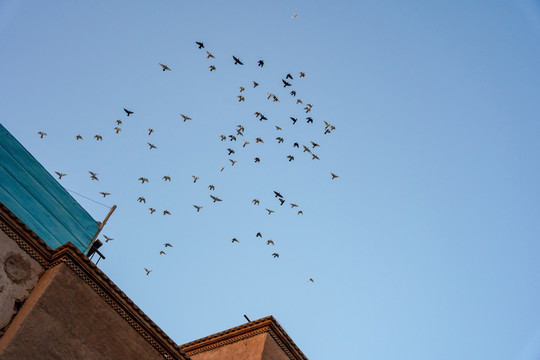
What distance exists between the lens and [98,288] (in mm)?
12258

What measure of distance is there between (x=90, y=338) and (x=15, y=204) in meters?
5.44

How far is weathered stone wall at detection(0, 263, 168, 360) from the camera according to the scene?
10.4 metres

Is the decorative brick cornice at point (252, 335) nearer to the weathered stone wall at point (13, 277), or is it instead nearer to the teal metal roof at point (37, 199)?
the teal metal roof at point (37, 199)

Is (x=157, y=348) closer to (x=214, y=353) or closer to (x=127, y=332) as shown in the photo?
(x=127, y=332)

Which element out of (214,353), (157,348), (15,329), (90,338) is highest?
(214,353)

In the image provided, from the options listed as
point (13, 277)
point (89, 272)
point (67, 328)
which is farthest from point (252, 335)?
point (13, 277)

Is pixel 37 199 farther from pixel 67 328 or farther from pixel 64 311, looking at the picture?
pixel 67 328

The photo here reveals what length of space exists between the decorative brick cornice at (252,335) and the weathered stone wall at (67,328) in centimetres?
302

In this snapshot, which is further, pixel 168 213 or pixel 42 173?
pixel 168 213

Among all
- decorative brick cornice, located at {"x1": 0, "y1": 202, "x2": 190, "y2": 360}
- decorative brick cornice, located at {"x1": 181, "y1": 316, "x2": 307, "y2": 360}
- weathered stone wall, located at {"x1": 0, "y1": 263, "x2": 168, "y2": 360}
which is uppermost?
decorative brick cornice, located at {"x1": 181, "y1": 316, "x2": 307, "y2": 360}

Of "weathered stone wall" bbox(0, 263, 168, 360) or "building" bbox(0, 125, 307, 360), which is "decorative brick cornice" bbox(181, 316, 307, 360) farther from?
"weathered stone wall" bbox(0, 263, 168, 360)

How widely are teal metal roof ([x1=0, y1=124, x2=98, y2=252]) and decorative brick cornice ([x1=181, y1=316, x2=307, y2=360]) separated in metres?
4.95

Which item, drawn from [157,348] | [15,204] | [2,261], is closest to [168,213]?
[15,204]

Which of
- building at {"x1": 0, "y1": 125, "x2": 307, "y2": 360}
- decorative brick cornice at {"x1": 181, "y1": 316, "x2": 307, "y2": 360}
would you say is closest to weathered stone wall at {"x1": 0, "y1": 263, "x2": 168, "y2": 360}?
building at {"x1": 0, "y1": 125, "x2": 307, "y2": 360}
